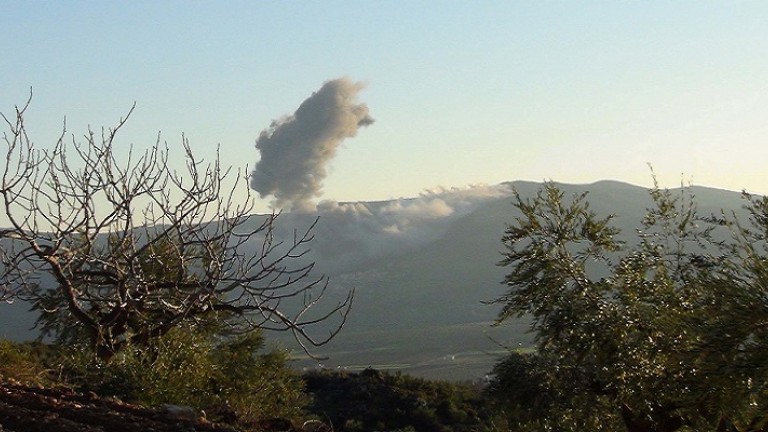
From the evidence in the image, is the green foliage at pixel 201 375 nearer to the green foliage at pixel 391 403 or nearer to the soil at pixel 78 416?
the soil at pixel 78 416

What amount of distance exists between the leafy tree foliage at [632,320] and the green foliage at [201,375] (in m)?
5.91

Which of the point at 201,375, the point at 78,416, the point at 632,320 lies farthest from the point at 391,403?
the point at 78,416

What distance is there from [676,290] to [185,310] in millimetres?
11163

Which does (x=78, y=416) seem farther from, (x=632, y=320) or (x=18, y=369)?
(x=632, y=320)

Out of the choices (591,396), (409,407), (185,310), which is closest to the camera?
(185,310)

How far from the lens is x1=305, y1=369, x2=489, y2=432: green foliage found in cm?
4406

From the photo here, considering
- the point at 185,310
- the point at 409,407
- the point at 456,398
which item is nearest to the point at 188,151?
the point at 185,310

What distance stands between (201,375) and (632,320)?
32.6ft

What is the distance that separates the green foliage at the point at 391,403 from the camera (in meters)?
44.1

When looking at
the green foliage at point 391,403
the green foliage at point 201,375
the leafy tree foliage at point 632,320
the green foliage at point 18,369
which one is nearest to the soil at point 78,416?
the green foliage at point 201,375

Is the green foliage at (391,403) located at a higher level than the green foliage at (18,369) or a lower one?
lower

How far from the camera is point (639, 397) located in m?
16.2

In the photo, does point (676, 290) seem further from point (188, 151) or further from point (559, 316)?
point (188, 151)

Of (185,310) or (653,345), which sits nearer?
(185,310)
